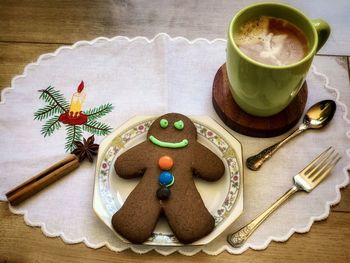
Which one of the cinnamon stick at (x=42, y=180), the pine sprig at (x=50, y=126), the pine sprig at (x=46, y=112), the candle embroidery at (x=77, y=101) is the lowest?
the cinnamon stick at (x=42, y=180)

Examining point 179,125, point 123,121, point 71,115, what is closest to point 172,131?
point 179,125

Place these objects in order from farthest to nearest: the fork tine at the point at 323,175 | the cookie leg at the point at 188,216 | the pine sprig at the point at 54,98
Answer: the pine sprig at the point at 54,98 → the fork tine at the point at 323,175 → the cookie leg at the point at 188,216

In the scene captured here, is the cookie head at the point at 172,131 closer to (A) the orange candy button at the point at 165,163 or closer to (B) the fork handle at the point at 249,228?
(A) the orange candy button at the point at 165,163

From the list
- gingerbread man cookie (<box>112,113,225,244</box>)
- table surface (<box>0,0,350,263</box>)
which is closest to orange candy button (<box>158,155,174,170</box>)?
gingerbread man cookie (<box>112,113,225,244</box>)

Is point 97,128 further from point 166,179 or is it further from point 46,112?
point 166,179

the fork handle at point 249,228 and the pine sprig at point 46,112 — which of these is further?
the pine sprig at point 46,112

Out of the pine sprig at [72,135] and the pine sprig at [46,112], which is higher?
the pine sprig at [46,112]

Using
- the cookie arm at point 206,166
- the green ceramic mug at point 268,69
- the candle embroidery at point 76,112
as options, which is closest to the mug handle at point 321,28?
the green ceramic mug at point 268,69

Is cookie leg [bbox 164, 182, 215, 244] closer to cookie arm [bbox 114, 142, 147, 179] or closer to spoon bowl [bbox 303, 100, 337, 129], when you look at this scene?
cookie arm [bbox 114, 142, 147, 179]
